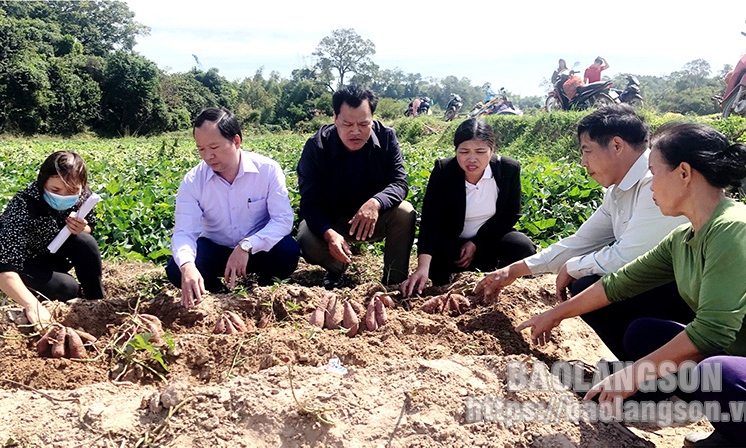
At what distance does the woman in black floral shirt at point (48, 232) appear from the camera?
120 inches

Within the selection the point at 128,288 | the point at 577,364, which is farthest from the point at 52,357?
the point at 577,364

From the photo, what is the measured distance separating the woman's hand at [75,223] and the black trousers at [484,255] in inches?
89.7

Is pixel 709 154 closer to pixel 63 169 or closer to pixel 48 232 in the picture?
pixel 63 169

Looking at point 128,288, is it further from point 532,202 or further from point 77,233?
point 532,202

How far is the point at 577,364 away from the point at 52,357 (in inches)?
101

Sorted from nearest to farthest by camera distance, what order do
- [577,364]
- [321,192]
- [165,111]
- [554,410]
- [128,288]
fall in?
[554,410] < [577,364] < [321,192] < [128,288] < [165,111]

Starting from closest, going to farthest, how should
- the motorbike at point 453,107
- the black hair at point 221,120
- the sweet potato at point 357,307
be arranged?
the sweet potato at point 357,307 < the black hair at point 221,120 < the motorbike at point 453,107

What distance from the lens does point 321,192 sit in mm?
3861

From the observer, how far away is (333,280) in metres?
4.12

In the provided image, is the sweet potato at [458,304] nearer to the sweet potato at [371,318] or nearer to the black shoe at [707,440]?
the sweet potato at [371,318]

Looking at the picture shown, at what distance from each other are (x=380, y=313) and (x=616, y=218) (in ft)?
4.47

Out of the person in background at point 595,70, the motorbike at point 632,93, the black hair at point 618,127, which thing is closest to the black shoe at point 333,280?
the black hair at point 618,127

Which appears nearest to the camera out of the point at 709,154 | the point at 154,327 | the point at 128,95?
the point at 709,154

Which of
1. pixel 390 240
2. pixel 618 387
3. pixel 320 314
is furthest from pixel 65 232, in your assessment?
pixel 618 387
